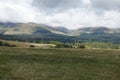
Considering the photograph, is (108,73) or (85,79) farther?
(108,73)

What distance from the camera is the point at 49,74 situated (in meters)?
32.9

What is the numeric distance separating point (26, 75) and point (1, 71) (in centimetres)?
410

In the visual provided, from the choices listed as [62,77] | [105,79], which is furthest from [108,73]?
[62,77]

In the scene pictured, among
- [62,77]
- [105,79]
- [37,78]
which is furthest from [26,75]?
[105,79]

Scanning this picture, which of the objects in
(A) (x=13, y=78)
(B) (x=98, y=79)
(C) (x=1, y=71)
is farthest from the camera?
(C) (x=1, y=71)

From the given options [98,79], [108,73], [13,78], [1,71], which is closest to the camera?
[13,78]

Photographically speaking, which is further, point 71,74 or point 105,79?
point 71,74

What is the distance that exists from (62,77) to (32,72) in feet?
15.0

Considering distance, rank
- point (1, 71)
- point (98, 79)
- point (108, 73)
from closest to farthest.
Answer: point (98, 79) < point (1, 71) < point (108, 73)

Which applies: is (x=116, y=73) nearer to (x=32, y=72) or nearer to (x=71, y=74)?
(x=71, y=74)

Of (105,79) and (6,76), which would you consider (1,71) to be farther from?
(105,79)

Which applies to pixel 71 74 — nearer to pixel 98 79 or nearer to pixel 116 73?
pixel 98 79

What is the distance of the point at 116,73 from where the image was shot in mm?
36094

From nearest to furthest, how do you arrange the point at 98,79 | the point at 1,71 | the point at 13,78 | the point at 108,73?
the point at 13,78 → the point at 98,79 → the point at 1,71 → the point at 108,73
